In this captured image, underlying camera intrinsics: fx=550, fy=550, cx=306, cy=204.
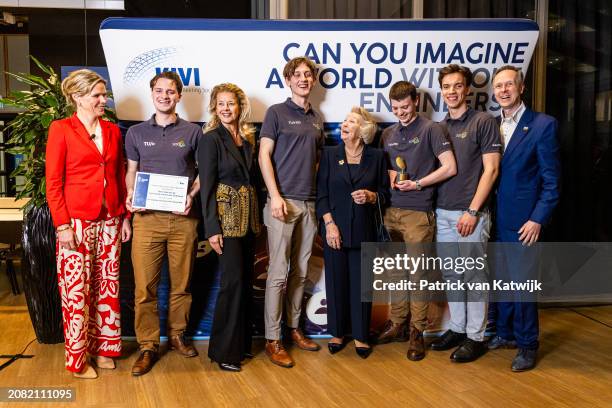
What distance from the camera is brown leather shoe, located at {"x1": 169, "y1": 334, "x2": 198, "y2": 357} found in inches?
124

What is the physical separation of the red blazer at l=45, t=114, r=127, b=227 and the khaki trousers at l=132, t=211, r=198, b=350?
0.80 ft

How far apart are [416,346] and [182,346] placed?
135cm

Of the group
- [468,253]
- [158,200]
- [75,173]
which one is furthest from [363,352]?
[75,173]

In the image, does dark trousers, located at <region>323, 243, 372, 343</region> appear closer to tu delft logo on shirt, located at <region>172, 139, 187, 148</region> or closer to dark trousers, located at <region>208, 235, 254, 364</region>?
dark trousers, located at <region>208, 235, 254, 364</region>

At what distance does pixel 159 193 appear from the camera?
289 cm

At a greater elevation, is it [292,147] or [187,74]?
[187,74]

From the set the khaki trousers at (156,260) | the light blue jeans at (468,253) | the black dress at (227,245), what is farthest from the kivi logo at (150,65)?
the light blue jeans at (468,253)

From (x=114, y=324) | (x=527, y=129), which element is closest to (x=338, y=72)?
(x=527, y=129)

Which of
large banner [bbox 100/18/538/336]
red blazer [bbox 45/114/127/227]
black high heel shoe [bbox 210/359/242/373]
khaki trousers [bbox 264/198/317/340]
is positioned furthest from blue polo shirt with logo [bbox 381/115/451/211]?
red blazer [bbox 45/114/127/227]

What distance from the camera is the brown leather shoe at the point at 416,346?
3.15m

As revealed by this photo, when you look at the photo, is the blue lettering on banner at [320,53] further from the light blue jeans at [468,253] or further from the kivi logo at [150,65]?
the light blue jeans at [468,253]

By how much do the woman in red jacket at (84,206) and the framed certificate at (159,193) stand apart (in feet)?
0.40

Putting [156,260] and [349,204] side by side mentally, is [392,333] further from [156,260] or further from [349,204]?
[156,260]

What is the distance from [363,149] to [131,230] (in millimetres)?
1378
